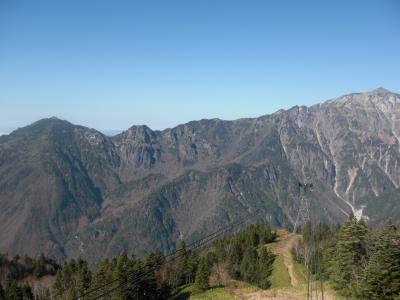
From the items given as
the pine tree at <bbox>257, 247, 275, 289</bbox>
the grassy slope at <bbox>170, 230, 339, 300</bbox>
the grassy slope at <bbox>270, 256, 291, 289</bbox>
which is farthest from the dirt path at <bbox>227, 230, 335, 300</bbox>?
the pine tree at <bbox>257, 247, 275, 289</bbox>

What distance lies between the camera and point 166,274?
100m

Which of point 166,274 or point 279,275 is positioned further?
point 166,274

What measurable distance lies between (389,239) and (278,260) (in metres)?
62.1

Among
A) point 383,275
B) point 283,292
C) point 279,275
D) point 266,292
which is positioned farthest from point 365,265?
point 279,275

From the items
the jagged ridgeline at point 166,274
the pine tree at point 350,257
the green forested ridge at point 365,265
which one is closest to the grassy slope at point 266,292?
the pine tree at point 350,257

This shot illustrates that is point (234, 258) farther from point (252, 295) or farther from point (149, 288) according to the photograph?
point (252, 295)

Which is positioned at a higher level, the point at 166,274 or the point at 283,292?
the point at 283,292

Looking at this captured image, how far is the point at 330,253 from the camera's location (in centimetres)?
7562

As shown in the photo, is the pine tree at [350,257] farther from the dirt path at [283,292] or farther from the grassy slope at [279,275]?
the grassy slope at [279,275]

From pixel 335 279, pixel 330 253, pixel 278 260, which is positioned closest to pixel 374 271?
pixel 335 279

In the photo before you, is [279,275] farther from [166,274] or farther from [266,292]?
[266,292]

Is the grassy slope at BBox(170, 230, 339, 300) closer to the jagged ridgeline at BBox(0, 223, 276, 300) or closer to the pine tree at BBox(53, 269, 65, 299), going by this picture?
the jagged ridgeline at BBox(0, 223, 276, 300)

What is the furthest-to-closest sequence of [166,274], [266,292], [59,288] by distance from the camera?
[59,288] < [166,274] < [266,292]

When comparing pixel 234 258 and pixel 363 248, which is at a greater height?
pixel 363 248
